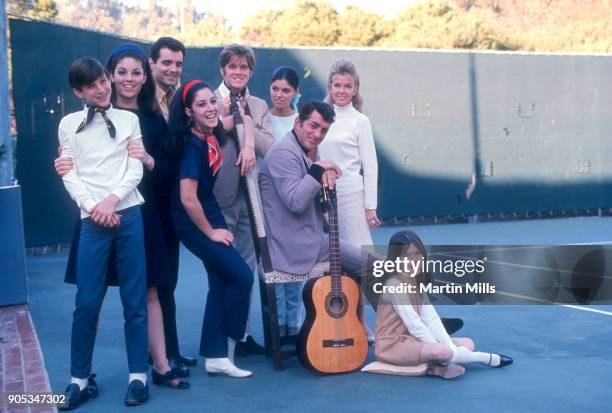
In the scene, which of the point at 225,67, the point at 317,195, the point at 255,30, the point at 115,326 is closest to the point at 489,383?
the point at 317,195

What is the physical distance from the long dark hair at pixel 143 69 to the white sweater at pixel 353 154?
129 cm

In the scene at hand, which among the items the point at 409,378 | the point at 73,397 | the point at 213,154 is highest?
the point at 213,154

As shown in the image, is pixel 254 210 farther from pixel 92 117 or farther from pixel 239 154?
pixel 92 117

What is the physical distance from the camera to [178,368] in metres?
4.71

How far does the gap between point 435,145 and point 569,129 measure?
2633 millimetres

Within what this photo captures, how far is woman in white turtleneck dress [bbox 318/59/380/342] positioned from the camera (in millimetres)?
5430

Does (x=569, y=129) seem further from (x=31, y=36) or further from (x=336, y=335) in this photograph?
(x=336, y=335)

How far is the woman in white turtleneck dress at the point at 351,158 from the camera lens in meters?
5.43

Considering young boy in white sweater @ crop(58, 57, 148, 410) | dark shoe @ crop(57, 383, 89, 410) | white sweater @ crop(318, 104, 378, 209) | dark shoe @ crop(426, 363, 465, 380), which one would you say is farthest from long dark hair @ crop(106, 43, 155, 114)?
dark shoe @ crop(426, 363, 465, 380)

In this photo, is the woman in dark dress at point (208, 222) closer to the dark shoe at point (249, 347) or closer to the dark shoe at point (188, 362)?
the dark shoe at point (188, 362)

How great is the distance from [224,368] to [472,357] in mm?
1391

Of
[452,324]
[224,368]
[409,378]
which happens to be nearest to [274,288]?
[224,368]

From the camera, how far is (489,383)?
4.51 meters

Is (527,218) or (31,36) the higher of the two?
(31,36)
